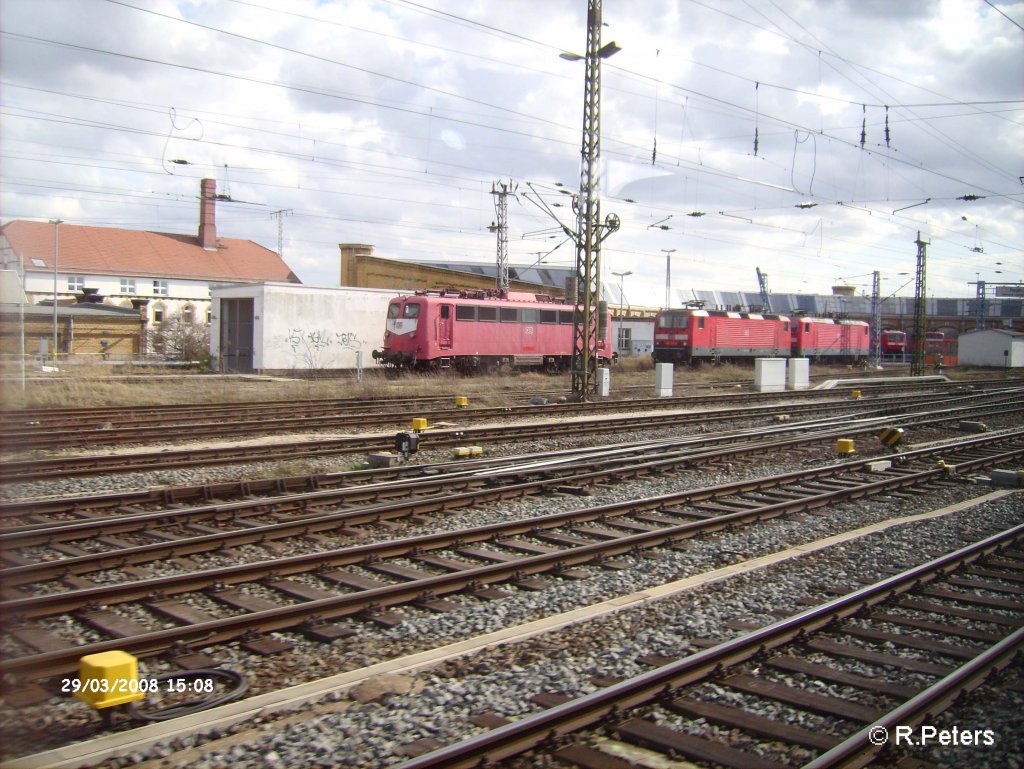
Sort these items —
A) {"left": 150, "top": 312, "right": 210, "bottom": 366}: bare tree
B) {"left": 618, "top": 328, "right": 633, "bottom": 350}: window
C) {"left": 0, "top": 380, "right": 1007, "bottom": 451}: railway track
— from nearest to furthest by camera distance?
{"left": 0, "top": 380, "right": 1007, "bottom": 451}: railway track, {"left": 150, "top": 312, "right": 210, "bottom": 366}: bare tree, {"left": 618, "top": 328, "right": 633, "bottom": 350}: window

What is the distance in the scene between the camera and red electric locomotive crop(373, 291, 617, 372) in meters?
28.9

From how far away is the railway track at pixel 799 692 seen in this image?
399cm

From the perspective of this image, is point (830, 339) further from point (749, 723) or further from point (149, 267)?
point (749, 723)

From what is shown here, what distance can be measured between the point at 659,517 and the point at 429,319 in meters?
20.1

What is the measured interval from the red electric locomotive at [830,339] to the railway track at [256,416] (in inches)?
932

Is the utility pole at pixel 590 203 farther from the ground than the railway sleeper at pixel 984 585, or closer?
farther from the ground

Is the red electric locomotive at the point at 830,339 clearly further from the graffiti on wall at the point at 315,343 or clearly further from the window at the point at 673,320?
the graffiti on wall at the point at 315,343

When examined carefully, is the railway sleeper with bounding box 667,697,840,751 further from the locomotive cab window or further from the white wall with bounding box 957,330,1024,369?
the white wall with bounding box 957,330,1024,369

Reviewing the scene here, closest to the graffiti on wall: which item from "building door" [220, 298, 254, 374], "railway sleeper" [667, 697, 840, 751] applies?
"building door" [220, 298, 254, 374]

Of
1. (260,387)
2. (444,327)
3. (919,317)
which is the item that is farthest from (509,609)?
(919,317)

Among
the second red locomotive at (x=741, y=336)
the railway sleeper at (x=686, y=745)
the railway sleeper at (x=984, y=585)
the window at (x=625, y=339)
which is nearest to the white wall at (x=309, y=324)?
the second red locomotive at (x=741, y=336)

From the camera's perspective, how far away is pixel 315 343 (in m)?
34.5

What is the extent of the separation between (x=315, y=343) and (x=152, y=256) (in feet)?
81.4

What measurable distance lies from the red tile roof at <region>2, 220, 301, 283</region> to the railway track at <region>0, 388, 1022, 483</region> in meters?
39.4
